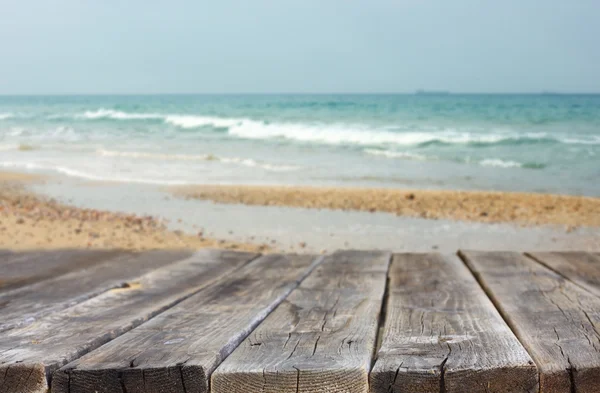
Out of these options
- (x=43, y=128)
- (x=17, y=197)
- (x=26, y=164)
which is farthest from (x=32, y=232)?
(x=43, y=128)

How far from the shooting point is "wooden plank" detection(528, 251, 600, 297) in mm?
2102

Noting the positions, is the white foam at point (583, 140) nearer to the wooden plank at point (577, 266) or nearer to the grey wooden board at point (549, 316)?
the wooden plank at point (577, 266)

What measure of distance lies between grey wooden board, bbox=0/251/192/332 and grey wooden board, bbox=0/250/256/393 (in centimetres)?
6

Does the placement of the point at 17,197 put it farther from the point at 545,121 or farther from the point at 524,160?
the point at 545,121

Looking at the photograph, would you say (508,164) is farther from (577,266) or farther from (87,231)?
(577,266)

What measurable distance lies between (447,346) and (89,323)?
0.87 m

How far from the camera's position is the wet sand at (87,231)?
6.74m

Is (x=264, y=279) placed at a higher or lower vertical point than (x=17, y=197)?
higher

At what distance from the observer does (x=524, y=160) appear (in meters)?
16.8

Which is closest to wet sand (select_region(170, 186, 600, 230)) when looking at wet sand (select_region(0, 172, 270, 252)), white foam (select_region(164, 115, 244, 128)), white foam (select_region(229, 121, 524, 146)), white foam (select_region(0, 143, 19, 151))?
wet sand (select_region(0, 172, 270, 252))

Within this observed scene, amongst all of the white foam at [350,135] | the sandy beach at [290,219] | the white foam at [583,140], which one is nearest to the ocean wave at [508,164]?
the white foam at [350,135]

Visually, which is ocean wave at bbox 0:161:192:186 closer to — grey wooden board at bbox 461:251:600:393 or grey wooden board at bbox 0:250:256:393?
grey wooden board at bbox 0:250:256:393

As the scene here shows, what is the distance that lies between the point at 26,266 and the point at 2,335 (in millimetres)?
1101

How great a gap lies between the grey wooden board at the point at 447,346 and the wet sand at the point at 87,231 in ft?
15.7
